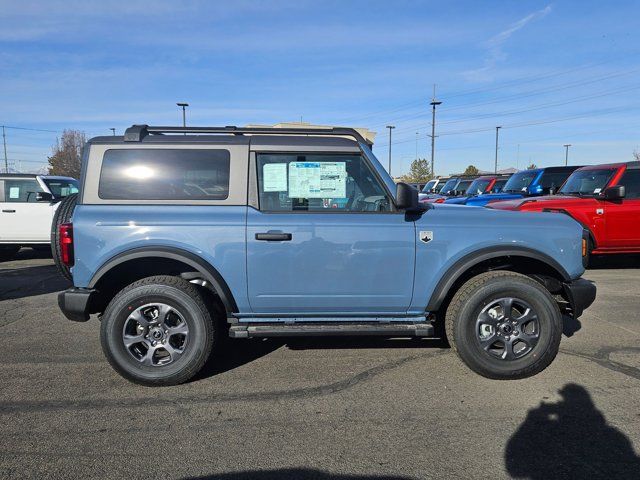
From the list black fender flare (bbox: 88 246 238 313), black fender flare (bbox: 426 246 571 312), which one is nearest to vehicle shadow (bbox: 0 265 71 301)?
black fender flare (bbox: 88 246 238 313)

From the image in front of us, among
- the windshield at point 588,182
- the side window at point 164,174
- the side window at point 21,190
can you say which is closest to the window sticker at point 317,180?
the side window at point 164,174

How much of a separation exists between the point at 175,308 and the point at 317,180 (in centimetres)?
157

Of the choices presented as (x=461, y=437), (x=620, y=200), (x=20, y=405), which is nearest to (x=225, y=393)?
(x=20, y=405)

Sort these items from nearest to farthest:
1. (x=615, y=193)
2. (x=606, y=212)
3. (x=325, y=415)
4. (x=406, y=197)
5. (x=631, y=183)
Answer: (x=325, y=415)
(x=406, y=197)
(x=615, y=193)
(x=606, y=212)
(x=631, y=183)

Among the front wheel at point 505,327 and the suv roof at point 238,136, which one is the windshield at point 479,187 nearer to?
the front wheel at point 505,327

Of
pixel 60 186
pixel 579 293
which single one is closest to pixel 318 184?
pixel 579 293

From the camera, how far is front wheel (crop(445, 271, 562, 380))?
3850mm

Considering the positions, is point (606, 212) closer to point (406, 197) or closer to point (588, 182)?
point (588, 182)

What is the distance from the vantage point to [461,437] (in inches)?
120

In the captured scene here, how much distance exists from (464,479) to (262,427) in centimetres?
133

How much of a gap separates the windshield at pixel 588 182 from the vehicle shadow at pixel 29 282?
924 cm

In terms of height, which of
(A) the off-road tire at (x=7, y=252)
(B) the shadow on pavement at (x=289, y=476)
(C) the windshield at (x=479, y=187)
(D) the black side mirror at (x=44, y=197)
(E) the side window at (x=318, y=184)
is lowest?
(B) the shadow on pavement at (x=289, y=476)

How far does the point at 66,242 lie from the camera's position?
149 inches

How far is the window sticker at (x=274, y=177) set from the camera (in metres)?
3.95
